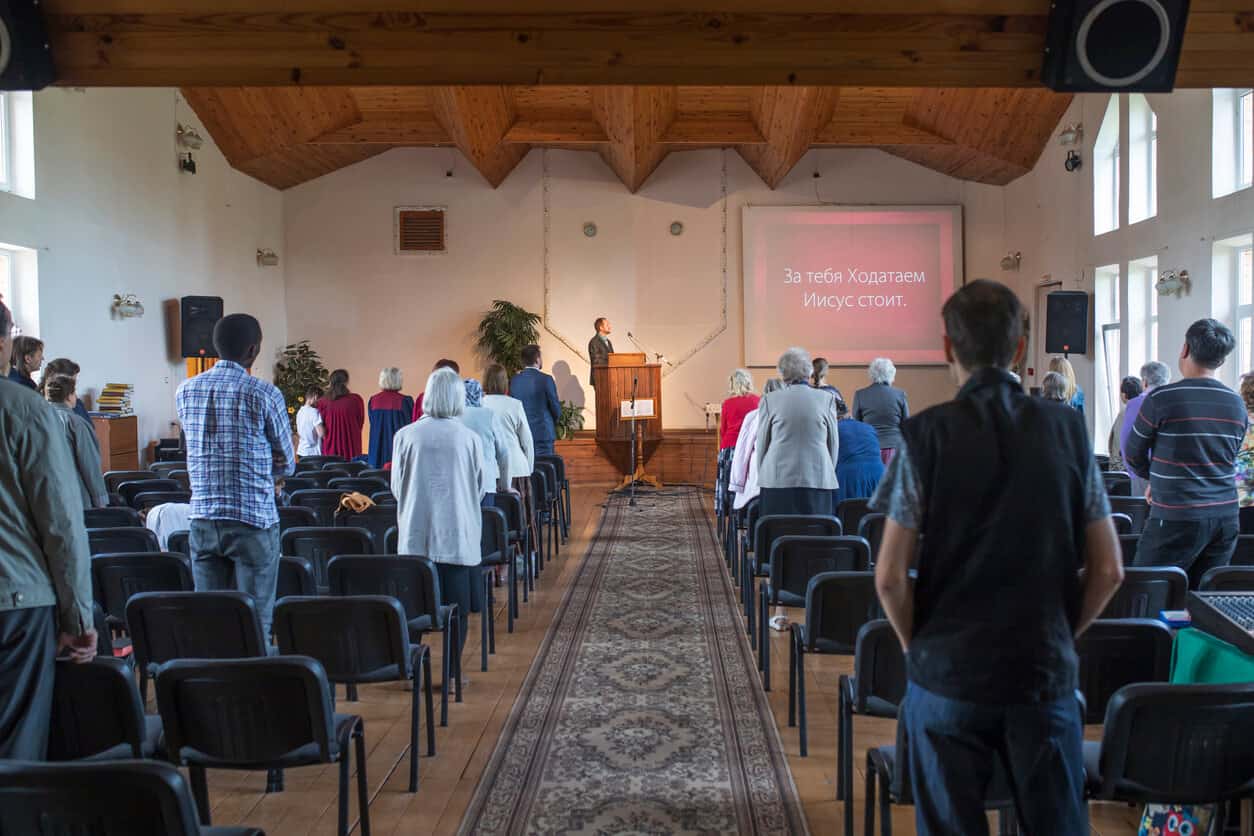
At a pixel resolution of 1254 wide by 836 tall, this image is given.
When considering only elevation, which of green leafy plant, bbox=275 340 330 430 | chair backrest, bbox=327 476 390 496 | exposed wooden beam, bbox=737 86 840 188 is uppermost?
exposed wooden beam, bbox=737 86 840 188

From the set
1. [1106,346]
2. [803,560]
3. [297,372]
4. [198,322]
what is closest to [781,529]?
[803,560]

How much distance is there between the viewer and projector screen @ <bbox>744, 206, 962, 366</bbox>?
14.6 meters

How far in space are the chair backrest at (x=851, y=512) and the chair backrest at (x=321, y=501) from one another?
9.52ft

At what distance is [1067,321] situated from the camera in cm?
1116

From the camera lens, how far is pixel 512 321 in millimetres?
14414

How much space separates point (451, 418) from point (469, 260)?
10.7m

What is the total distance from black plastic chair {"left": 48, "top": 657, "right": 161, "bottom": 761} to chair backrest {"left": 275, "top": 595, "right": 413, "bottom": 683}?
94 centimetres

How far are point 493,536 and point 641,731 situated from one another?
169cm

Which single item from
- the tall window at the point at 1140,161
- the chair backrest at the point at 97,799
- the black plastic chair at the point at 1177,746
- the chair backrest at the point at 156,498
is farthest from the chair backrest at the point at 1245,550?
the tall window at the point at 1140,161

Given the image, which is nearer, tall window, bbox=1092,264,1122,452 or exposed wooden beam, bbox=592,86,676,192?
tall window, bbox=1092,264,1122,452

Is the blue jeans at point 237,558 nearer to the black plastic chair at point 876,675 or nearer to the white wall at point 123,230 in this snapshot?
the black plastic chair at point 876,675

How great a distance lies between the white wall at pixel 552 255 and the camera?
49.1 ft

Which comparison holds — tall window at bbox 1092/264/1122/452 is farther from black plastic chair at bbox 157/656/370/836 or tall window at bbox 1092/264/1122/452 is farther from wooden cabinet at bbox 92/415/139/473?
black plastic chair at bbox 157/656/370/836

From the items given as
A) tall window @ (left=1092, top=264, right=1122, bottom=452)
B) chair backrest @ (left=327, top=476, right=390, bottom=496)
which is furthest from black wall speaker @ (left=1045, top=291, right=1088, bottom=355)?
chair backrest @ (left=327, top=476, right=390, bottom=496)
